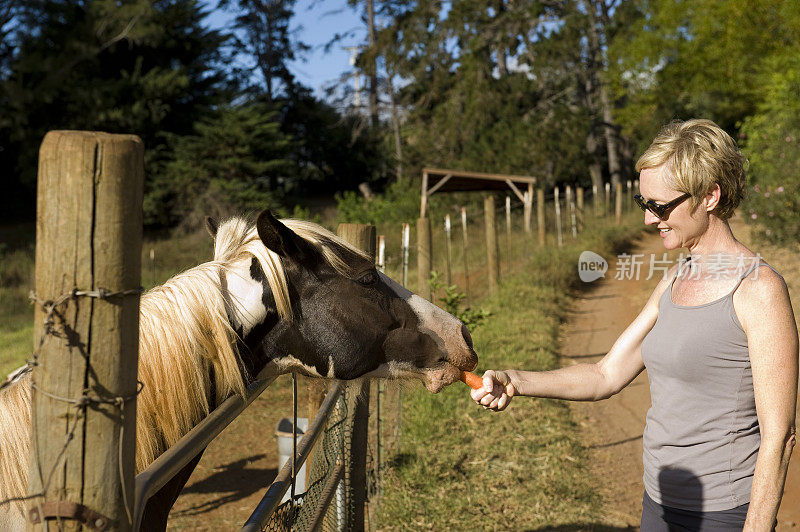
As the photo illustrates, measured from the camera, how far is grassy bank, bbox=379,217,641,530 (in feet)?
12.3

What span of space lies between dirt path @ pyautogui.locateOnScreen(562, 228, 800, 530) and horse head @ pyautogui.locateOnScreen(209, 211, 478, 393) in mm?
2302

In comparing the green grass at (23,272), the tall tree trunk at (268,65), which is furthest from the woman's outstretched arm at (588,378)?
the tall tree trunk at (268,65)

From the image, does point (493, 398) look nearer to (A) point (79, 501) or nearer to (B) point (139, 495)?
(B) point (139, 495)

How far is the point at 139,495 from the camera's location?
3.59ft

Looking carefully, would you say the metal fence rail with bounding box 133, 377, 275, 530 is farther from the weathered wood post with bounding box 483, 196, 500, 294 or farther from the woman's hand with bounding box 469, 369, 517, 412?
the weathered wood post with bounding box 483, 196, 500, 294

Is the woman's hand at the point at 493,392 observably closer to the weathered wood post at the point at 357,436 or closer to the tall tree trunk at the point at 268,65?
the weathered wood post at the point at 357,436

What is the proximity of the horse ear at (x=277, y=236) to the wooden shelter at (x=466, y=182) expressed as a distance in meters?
13.3

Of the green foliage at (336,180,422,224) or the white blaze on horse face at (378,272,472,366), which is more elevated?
the white blaze on horse face at (378,272,472,366)

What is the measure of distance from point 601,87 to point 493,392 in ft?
84.8

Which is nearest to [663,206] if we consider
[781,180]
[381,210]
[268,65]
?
[781,180]

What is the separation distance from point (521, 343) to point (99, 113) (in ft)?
61.2

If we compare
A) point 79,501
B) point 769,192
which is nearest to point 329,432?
point 79,501

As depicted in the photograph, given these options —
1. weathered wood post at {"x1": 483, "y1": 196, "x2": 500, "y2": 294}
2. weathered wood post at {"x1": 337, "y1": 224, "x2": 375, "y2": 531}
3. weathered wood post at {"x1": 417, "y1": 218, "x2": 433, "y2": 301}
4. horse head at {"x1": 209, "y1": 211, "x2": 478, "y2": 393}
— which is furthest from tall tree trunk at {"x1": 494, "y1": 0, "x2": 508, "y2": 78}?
horse head at {"x1": 209, "y1": 211, "x2": 478, "y2": 393}

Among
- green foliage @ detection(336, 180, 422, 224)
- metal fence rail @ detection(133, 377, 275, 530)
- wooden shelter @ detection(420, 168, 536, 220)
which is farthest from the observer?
green foliage @ detection(336, 180, 422, 224)
